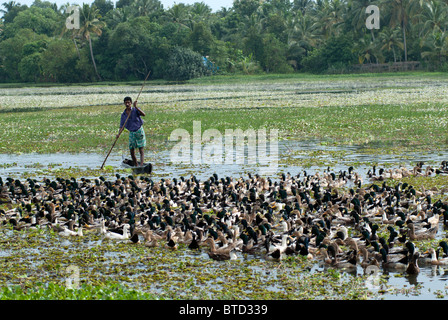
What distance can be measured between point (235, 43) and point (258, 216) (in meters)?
97.7

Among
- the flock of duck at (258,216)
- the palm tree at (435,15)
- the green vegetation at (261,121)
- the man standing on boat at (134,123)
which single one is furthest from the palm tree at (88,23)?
the flock of duck at (258,216)

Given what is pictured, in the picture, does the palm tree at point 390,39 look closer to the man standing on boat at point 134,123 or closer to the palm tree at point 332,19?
the palm tree at point 332,19

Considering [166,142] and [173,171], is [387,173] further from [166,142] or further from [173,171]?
[166,142]

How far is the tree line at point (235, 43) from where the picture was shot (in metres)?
88.8

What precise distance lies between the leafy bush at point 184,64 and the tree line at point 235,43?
0.50 ft

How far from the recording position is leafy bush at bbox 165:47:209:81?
94.7 metres

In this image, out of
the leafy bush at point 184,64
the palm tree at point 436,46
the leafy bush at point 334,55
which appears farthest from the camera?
the leafy bush at point 184,64

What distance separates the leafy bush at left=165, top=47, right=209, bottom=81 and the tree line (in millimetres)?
153

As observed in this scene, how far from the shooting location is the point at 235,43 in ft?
354

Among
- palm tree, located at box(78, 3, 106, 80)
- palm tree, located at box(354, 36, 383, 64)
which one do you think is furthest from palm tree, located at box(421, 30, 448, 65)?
palm tree, located at box(78, 3, 106, 80)

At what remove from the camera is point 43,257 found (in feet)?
36.7

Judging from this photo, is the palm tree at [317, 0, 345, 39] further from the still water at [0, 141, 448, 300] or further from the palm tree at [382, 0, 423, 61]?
the still water at [0, 141, 448, 300]

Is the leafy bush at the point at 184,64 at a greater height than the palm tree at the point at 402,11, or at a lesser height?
lesser

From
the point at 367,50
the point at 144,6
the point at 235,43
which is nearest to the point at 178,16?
the point at 235,43
